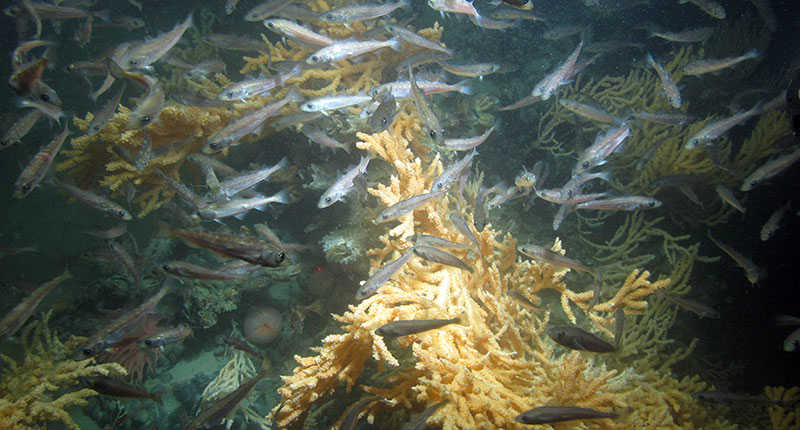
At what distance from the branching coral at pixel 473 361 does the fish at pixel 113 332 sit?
1629 millimetres

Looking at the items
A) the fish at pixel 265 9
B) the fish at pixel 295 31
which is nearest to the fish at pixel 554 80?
the fish at pixel 295 31

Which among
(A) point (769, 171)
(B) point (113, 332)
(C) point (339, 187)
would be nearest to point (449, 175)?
(C) point (339, 187)

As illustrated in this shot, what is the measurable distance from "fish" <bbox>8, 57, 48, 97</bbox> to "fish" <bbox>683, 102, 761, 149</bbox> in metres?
7.14

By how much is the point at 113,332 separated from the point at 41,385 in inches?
40.3

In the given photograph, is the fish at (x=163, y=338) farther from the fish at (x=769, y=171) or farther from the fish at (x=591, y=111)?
the fish at (x=769, y=171)

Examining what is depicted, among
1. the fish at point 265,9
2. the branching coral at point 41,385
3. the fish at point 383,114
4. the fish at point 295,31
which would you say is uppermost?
the fish at point 265,9

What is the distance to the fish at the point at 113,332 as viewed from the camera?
2.80 metres

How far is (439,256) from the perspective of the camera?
282 centimetres

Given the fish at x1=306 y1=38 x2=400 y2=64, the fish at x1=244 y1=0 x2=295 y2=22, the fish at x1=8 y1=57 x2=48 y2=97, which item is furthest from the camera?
the fish at x1=244 y1=0 x2=295 y2=22

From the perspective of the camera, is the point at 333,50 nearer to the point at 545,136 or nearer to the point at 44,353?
the point at 545,136

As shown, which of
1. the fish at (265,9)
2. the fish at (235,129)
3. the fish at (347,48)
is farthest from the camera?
the fish at (265,9)

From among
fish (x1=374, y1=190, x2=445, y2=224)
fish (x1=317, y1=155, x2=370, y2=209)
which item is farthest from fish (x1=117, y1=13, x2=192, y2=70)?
fish (x1=374, y1=190, x2=445, y2=224)

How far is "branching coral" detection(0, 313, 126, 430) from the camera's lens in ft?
9.90

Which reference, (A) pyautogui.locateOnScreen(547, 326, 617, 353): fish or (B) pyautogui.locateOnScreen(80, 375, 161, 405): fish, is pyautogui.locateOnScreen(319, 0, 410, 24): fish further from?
(B) pyautogui.locateOnScreen(80, 375, 161, 405): fish
